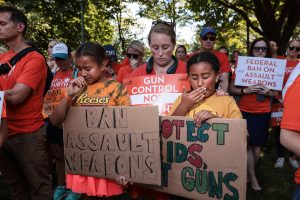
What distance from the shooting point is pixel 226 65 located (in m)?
4.25

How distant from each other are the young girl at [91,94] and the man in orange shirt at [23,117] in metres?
0.38

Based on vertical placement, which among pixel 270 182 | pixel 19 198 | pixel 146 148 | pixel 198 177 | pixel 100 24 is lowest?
pixel 270 182

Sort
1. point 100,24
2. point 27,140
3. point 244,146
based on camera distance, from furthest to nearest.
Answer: point 100,24, point 27,140, point 244,146

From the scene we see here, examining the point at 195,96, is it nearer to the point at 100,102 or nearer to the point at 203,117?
the point at 203,117

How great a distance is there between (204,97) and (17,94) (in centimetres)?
148

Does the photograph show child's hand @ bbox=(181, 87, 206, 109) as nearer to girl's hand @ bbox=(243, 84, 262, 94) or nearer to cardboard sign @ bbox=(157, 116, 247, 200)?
cardboard sign @ bbox=(157, 116, 247, 200)

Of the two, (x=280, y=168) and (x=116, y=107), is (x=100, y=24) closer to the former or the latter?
(x=280, y=168)

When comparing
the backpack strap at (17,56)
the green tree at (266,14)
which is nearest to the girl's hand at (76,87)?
the backpack strap at (17,56)

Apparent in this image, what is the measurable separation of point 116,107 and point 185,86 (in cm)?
63

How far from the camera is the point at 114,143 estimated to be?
2521 mm

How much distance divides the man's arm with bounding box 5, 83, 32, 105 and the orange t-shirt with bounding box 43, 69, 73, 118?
1.21m

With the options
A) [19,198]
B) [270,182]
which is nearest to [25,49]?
[19,198]

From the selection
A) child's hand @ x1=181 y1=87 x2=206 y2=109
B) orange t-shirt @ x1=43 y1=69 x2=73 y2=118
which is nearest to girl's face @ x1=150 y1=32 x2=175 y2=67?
child's hand @ x1=181 y1=87 x2=206 y2=109

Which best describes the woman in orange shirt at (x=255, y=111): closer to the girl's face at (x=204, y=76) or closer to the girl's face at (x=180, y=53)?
the girl's face at (x=204, y=76)
